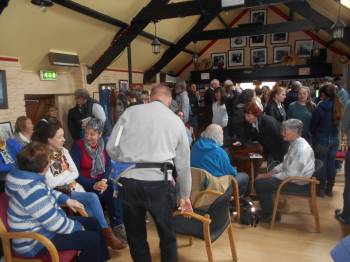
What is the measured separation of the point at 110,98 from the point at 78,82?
72 cm

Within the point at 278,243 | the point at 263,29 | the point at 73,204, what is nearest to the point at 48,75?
the point at 73,204

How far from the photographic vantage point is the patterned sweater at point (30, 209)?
1.83 metres

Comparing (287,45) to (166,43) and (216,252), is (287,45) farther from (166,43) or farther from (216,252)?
(216,252)

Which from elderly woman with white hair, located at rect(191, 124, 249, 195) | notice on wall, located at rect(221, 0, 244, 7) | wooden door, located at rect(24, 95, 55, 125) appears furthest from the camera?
wooden door, located at rect(24, 95, 55, 125)

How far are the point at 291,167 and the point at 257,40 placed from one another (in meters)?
7.11

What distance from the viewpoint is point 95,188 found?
2859 millimetres

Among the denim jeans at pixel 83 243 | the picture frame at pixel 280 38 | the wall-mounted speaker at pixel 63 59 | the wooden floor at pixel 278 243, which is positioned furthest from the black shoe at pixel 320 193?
the picture frame at pixel 280 38

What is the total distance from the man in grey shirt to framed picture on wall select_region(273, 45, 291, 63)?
7846 millimetres

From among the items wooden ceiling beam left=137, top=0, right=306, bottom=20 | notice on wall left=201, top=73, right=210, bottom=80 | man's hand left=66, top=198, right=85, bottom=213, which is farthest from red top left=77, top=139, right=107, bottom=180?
notice on wall left=201, top=73, right=210, bottom=80

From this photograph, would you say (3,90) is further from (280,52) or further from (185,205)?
(280,52)

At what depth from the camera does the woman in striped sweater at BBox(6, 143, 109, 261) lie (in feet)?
6.04

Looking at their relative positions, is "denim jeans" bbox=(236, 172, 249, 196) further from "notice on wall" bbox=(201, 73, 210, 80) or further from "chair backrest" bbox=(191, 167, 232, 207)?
"notice on wall" bbox=(201, 73, 210, 80)

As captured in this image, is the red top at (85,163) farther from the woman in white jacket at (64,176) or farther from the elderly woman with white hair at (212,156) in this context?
the elderly woman with white hair at (212,156)

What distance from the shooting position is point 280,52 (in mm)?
9070
